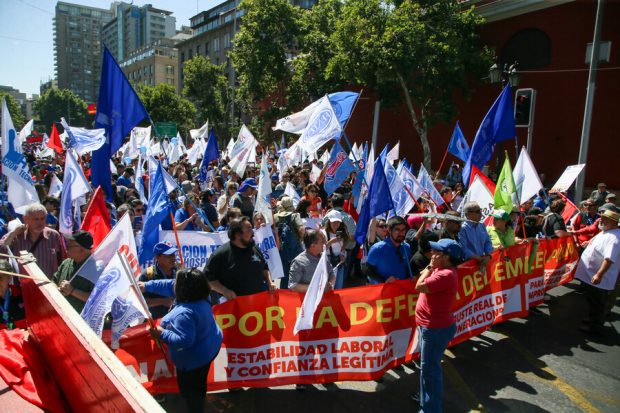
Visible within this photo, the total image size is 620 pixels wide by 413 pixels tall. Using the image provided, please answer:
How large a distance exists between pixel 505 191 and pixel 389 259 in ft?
8.29

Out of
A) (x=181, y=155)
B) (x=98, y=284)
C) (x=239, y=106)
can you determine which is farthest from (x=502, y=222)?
(x=239, y=106)

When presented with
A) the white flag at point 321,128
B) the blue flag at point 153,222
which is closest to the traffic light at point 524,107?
the white flag at point 321,128

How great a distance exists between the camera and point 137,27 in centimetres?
15288

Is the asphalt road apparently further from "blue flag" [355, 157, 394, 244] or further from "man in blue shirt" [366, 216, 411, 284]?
"blue flag" [355, 157, 394, 244]

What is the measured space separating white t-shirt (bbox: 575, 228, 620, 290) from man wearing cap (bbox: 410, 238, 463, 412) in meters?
3.42

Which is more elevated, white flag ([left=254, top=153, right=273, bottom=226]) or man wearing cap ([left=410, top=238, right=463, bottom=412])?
white flag ([left=254, top=153, right=273, bottom=226])

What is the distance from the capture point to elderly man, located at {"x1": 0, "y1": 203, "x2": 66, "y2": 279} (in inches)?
191

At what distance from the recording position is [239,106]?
40625 millimetres

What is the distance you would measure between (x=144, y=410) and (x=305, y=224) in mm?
5390

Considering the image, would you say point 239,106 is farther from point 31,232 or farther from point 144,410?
point 144,410

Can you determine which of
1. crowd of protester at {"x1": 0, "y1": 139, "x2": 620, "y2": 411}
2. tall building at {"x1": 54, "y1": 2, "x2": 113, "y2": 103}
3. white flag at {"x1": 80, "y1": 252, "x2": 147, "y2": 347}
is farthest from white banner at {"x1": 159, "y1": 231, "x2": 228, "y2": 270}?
tall building at {"x1": 54, "y1": 2, "x2": 113, "y2": 103}

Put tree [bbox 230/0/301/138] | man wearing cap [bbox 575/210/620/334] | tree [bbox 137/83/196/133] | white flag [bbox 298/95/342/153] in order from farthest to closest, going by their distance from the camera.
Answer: tree [bbox 137/83/196/133], tree [bbox 230/0/301/138], white flag [bbox 298/95/342/153], man wearing cap [bbox 575/210/620/334]

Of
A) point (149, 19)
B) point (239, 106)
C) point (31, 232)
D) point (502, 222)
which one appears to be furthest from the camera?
point (149, 19)

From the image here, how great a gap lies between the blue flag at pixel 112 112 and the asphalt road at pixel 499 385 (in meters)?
2.81
